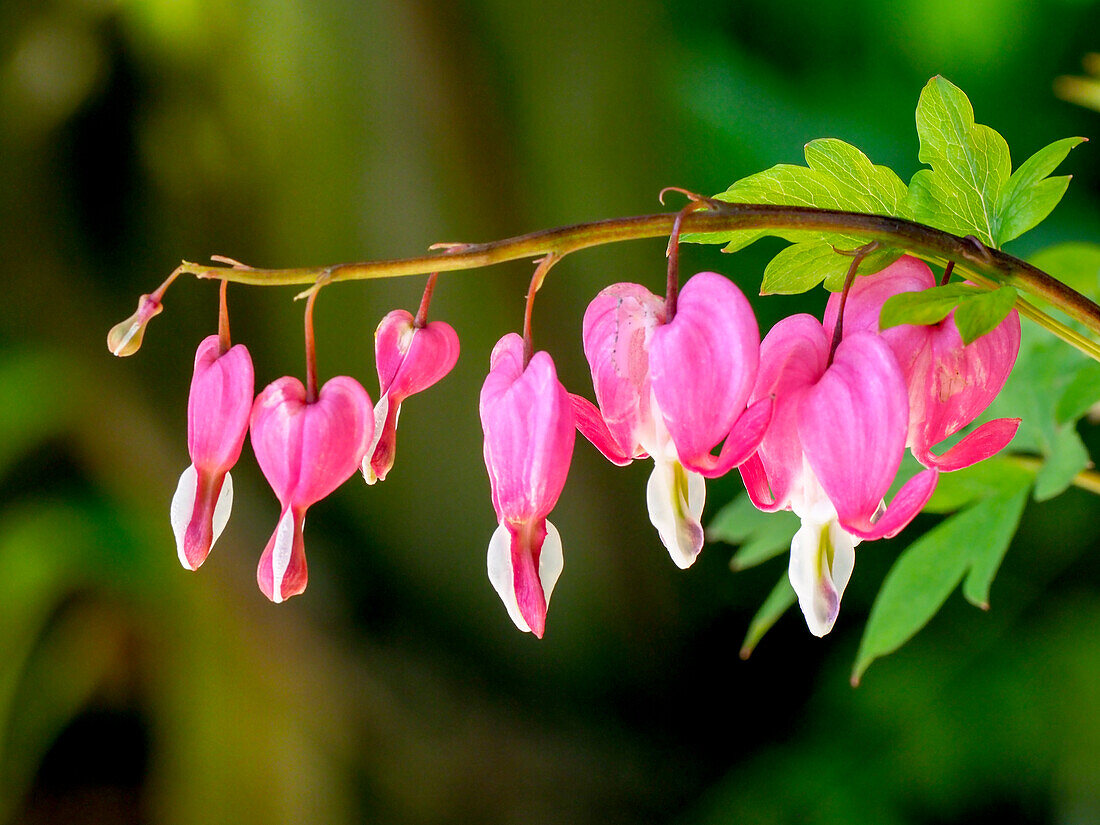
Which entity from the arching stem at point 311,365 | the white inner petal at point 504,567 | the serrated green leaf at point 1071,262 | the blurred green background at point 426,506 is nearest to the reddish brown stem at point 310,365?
the arching stem at point 311,365

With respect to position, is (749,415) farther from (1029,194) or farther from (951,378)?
(1029,194)

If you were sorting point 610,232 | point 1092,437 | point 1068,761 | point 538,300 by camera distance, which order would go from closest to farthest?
1. point 610,232
2. point 538,300
3. point 1068,761
4. point 1092,437

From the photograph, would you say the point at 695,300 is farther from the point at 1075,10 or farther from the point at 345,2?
the point at 1075,10

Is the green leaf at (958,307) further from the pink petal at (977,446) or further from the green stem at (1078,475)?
the green stem at (1078,475)

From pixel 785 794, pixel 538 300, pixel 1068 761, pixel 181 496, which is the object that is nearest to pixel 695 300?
pixel 181 496

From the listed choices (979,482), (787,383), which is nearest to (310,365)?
(787,383)

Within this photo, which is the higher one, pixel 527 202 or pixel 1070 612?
pixel 527 202
